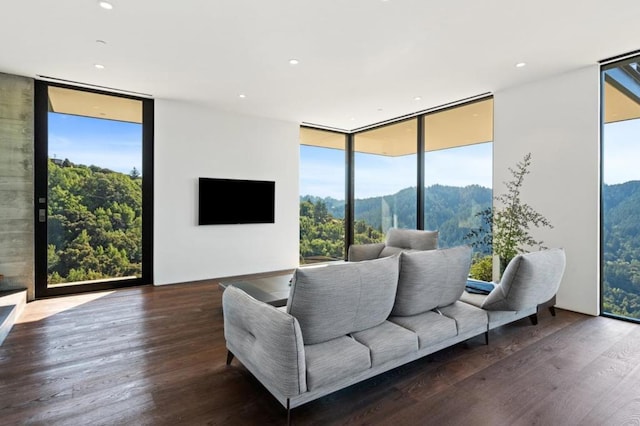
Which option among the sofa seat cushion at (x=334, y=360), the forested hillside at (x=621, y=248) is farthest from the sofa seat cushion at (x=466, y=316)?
the forested hillside at (x=621, y=248)

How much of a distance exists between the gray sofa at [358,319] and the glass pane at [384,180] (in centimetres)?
305

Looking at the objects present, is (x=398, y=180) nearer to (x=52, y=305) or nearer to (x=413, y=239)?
(x=413, y=239)

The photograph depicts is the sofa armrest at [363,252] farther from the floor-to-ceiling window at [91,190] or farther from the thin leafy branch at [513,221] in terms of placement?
the floor-to-ceiling window at [91,190]

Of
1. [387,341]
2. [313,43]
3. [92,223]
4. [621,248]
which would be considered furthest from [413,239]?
[92,223]

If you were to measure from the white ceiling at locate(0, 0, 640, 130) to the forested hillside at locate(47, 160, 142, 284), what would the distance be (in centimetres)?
131

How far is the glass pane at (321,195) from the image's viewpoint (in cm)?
673

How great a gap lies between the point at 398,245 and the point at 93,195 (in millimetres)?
4482

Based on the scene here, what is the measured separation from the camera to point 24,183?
414 centimetres

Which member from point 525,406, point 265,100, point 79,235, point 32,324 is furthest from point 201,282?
point 525,406

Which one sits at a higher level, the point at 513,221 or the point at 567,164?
the point at 567,164

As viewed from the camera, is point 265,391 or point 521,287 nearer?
point 265,391

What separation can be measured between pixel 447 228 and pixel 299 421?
13.9 ft

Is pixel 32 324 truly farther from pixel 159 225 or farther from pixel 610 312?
pixel 610 312

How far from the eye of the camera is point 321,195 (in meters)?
6.95
